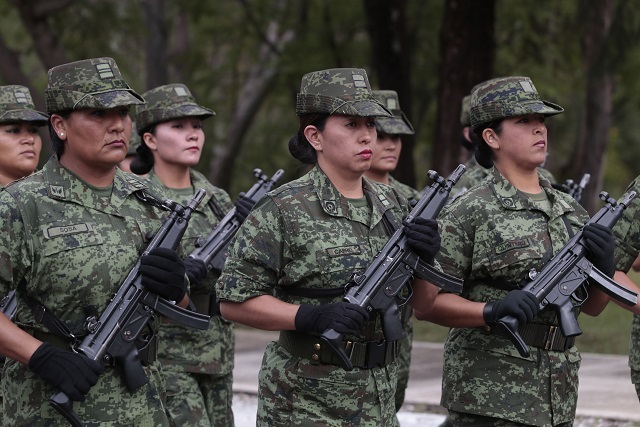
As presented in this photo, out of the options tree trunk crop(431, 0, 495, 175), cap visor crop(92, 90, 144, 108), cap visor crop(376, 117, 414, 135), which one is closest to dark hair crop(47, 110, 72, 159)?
cap visor crop(92, 90, 144, 108)

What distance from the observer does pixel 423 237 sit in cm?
568

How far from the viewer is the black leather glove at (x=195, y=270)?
7.59 metres

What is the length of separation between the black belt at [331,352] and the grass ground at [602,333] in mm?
8868

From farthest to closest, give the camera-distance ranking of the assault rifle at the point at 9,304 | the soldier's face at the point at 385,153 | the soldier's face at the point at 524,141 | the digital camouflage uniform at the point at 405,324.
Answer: the soldier's face at the point at 385,153, the digital camouflage uniform at the point at 405,324, the assault rifle at the point at 9,304, the soldier's face at the point at 524,141

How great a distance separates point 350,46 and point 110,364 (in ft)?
54.1

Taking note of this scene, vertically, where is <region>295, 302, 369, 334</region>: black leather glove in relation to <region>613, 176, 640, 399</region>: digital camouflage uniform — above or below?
below

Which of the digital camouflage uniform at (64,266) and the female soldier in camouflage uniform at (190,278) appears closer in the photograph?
the digital camouflage uniform at (64,266)

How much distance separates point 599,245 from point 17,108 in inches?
144

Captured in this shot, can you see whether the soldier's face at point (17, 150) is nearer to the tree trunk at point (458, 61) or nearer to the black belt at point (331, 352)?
the black belt at point (331, 352)

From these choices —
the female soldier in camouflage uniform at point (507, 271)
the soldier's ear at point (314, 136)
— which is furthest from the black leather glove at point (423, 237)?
the soldier's ear at point (314, 136)

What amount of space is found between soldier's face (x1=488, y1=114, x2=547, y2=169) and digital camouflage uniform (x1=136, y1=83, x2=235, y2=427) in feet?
7.73

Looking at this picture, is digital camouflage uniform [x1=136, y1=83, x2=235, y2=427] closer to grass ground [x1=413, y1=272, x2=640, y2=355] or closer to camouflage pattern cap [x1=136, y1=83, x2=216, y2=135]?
camouflage pattern cap [x1=136, y1=83, x2=216, y2=135]

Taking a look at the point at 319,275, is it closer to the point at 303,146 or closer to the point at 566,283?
the point at 303,146

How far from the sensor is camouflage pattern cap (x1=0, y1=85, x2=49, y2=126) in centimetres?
767
